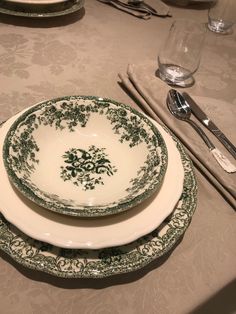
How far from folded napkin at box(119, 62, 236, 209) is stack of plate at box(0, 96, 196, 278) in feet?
0.16

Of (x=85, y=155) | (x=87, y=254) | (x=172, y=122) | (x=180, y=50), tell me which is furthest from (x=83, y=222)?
(x=180, y=50)

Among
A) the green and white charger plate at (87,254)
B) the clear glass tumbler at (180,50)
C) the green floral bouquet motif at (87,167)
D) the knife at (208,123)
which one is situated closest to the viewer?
the green and white charger plate at (87,254)

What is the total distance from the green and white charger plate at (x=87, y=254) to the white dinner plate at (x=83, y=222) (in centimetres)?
3

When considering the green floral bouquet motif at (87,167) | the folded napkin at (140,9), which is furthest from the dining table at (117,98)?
the green floral bouquet motif at (87,167)

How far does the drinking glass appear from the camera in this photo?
1062 millimetres

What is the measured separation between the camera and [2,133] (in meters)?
0.53

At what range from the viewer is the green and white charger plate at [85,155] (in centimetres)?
46

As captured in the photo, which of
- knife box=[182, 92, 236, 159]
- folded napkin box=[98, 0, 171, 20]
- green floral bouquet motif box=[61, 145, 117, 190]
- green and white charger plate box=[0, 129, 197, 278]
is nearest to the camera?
green and white charger plate box=[0, 129, 197, 278]

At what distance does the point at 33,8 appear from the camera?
89 cm

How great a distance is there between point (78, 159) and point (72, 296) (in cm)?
21

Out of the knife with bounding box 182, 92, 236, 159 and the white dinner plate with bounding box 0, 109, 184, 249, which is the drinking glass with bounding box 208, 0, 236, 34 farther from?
the white dinner plate with bounding box 0, 109, 184, 249

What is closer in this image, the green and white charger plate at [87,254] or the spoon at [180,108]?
the green and white charger plate at [87,254]

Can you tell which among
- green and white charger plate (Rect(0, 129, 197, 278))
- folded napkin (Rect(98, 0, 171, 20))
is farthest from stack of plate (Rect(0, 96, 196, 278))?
folded napkin (Rect(98, 0, 171, 20))

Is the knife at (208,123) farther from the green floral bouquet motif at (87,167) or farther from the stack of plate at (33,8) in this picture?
the stack of plate at (33,8)
